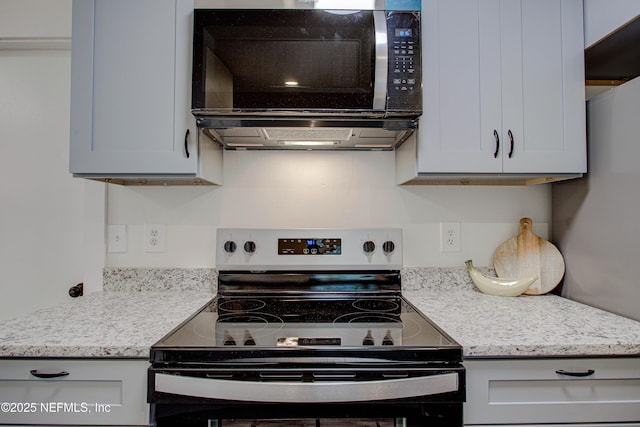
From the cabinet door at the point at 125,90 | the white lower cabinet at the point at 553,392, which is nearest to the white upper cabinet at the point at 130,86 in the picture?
the cabinet door at the point at 125,90

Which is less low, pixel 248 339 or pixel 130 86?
pixel 130 86

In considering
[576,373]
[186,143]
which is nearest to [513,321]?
[576,373]

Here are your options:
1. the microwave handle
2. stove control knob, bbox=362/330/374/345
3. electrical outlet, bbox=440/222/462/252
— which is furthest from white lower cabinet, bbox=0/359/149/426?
electrical outlet, bbox=440/222/462/252

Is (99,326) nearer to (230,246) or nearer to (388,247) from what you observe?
(230,246)

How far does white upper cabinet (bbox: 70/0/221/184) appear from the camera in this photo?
1223 millimetres

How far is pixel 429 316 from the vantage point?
3.82 ft

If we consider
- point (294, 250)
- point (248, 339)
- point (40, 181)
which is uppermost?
point (40, 181)

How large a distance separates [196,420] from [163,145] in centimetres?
88

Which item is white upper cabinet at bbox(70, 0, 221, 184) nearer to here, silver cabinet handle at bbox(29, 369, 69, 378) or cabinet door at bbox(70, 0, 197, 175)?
cabinet door at bbox(70, 0, 197, 175)

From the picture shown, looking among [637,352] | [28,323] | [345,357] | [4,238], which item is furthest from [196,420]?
[4,238]

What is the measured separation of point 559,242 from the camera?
4.90 ft

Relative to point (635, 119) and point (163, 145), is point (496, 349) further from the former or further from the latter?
point (163, 145)

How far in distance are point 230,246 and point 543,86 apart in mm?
1369

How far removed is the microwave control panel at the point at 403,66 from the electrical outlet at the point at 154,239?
1.12 metres
